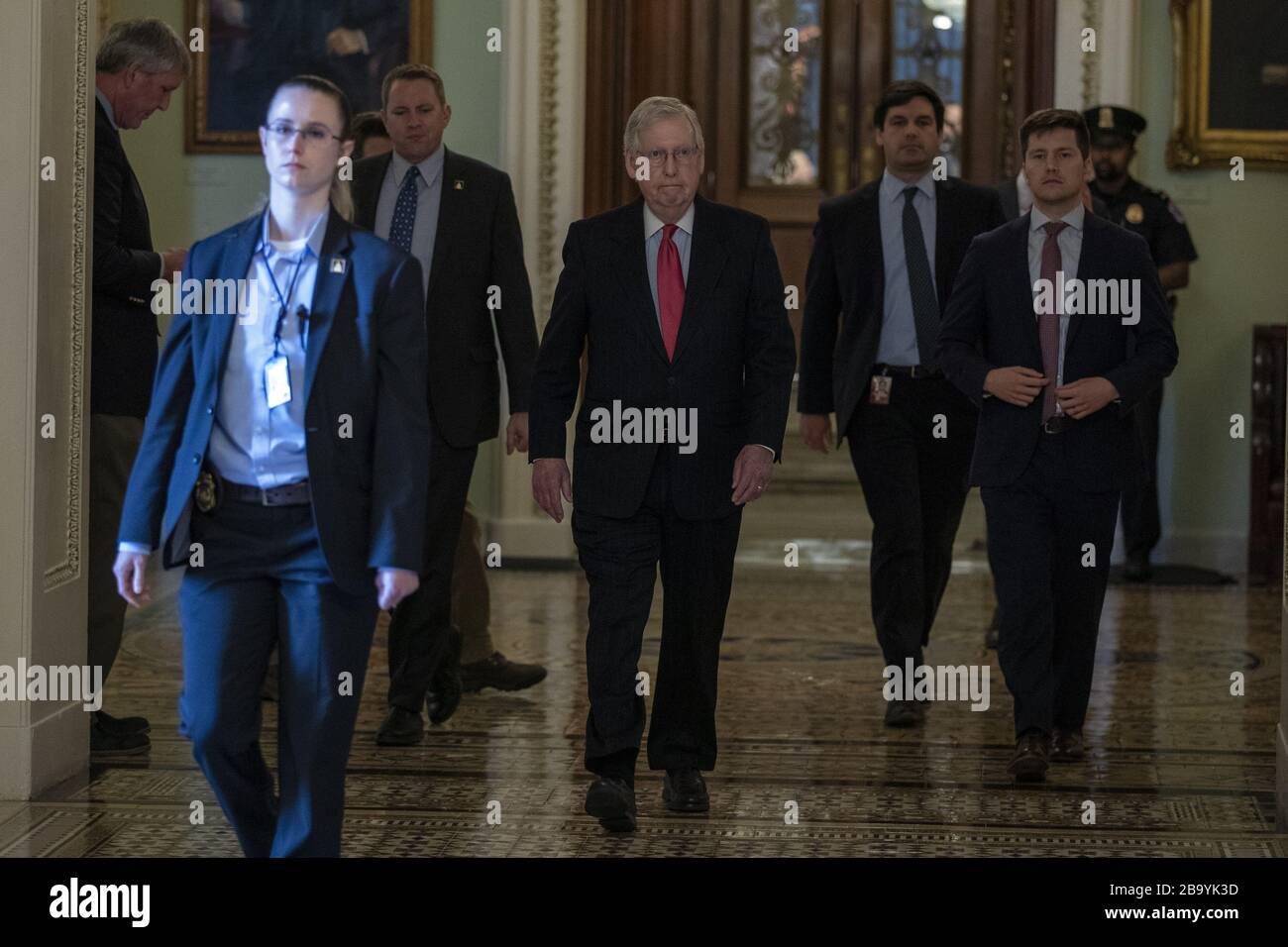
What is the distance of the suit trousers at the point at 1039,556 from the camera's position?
5.26 metres

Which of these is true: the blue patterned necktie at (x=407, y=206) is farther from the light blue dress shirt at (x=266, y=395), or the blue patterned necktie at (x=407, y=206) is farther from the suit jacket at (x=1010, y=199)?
the light blue dress shirt at (x=266, y=395)

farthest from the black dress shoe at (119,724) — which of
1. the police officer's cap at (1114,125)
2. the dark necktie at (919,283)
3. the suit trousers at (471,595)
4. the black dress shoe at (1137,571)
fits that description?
the black dress shoe at (1137,571)

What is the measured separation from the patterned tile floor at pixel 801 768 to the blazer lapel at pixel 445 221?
1.35 meters

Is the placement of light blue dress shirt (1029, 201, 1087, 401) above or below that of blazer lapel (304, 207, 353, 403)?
above

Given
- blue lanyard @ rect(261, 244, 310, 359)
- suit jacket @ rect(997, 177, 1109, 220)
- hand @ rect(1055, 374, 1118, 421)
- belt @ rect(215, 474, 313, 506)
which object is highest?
suit jacket @ rect(997, 177, 1109, 220)

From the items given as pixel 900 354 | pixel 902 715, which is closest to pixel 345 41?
pixel 900 354

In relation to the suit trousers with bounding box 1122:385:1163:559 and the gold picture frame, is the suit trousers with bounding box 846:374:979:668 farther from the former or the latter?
the gold picture frame

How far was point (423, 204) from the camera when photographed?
228 inches

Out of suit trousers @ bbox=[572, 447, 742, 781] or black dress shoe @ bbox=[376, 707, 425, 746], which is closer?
suit trousers @ bbox=[572, 447, 742, 781]

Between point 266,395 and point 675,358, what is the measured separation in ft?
4.64

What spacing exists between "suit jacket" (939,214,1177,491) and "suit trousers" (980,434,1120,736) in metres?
0.05

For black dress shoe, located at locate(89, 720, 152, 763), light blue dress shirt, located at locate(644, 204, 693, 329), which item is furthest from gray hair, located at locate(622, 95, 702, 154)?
black dress shoe, located at locate(89, 720, 152, 763)

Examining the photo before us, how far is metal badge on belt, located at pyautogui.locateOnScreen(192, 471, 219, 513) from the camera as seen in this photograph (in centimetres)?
348

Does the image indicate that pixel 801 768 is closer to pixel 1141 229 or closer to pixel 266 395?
pixel 266 395
